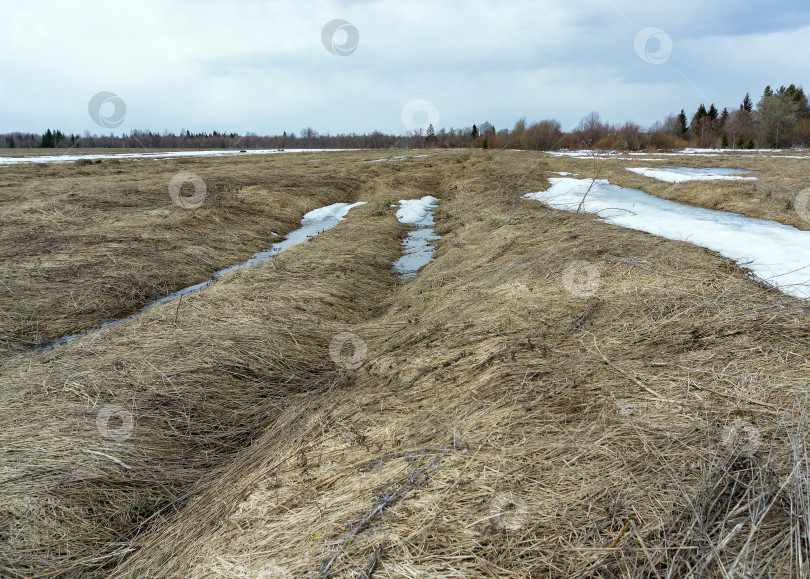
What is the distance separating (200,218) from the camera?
1383 cm

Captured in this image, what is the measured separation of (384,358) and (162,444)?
2.29 meters

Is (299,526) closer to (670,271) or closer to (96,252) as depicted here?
(670,271)

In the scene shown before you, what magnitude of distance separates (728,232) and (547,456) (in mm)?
7827

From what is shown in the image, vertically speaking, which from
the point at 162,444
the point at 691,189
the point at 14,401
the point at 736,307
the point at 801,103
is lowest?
the point at 162,444

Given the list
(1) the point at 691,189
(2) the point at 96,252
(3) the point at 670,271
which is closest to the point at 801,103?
(1) the point at 691,189

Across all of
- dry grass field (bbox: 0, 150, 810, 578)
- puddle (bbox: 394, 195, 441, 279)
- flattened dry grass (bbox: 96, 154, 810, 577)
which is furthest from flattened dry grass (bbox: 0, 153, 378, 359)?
flattened dry grass (bbox: 96, 154, 810, 577)

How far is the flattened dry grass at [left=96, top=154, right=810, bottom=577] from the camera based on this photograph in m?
2.12

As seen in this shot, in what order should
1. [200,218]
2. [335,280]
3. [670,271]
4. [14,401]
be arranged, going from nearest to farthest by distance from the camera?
[14,401] < [670,271] < [335,280] < [200,218]

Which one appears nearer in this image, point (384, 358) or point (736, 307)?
point (736, 307)

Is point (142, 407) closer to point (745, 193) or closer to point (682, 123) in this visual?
point (745, 193)

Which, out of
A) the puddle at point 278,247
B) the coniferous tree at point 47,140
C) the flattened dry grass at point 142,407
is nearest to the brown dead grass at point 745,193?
the flattened dry grass at point 142,407

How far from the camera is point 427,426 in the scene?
3369mm

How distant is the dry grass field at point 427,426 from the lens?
2.22 metres

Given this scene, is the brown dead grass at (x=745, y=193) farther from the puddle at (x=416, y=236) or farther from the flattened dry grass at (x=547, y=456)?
the puddle at (x=416, y=236)
